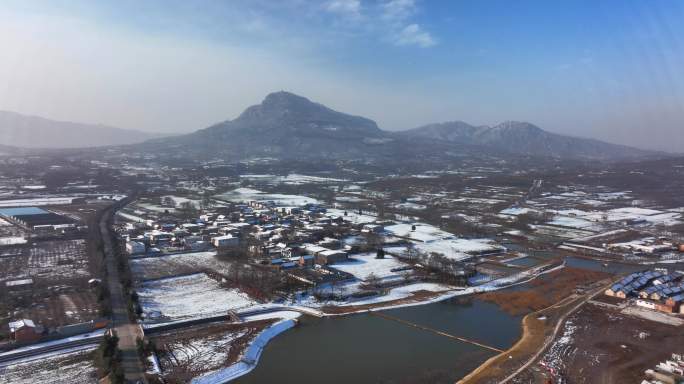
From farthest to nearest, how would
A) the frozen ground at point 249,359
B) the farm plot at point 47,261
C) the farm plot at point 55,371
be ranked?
the farm plot at point 47,261, the frozen ground at point 249,359, the farm plot at point 55,371

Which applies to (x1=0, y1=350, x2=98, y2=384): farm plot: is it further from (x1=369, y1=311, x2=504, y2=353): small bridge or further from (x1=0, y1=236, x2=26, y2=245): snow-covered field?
(x1=0, y1=236, x2=26, y2=245): snow-covered field

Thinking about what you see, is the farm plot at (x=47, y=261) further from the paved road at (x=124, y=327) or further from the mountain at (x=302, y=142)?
the mountain at (x=302, y=142)

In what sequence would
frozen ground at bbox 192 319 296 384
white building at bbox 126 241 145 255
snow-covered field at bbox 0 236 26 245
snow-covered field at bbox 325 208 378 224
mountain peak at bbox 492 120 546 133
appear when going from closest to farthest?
frozen ground at bbox 192 319 296 384
white building at bbox 126 241 145 255
snow-covered field at bbox 0 236 26 245
snow-covered field at bbox 325 208 378 224
mountain peak at bbox 492 120 546 133

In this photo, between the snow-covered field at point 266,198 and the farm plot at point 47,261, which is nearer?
the farm plot at point 47,261

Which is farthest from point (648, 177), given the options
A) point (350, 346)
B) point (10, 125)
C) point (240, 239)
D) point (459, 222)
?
point (10, 125)

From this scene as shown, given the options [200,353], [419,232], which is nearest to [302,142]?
[419,232]

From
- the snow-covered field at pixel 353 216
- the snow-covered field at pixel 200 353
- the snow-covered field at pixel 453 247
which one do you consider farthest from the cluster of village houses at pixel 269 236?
the snow-covered field at pixel 200 353

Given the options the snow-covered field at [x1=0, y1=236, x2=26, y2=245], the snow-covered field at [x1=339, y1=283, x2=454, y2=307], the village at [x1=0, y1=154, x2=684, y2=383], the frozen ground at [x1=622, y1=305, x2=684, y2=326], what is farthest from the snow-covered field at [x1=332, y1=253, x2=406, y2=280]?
the snow-covered field at [x1=0, y1=236, x2=26, y2=245]
